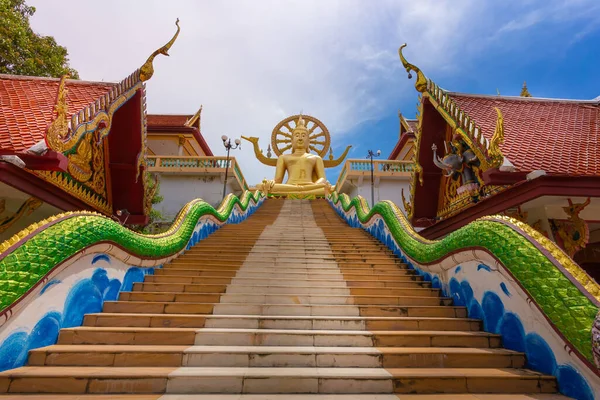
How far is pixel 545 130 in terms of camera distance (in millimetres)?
6352

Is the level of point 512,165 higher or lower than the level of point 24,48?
lower

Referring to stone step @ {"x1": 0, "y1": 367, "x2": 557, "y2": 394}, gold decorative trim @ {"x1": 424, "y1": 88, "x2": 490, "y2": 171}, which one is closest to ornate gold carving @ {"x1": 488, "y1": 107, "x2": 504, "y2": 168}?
gold decorative trim @ {"x1": 424, "y1": 88, "x2": 490, "y2": 171}

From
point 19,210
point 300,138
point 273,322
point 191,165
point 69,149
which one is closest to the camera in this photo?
point 273,322

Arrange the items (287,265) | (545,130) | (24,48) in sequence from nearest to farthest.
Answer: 1. (287,265)
2. (545,130)
3. (24,48)

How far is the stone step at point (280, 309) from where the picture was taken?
3.77 metres

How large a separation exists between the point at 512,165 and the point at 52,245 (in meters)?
5.57

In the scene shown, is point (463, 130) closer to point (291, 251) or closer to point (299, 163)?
A: point (291, 251)

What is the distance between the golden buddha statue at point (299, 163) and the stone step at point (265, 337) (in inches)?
548

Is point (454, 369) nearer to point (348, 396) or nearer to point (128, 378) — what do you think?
point (348, 396)

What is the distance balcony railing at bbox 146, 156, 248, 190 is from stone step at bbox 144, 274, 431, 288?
1300cm

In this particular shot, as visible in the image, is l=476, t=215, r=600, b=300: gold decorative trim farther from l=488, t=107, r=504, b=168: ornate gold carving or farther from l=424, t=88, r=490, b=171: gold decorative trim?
l=424, t=88, r=490, b=171: gold decorative trim

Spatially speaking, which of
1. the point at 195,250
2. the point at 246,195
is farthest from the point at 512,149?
the point at 246,195

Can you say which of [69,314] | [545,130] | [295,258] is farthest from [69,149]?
[545,130]

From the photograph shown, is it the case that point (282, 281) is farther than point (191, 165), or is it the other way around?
point (191, 165)
